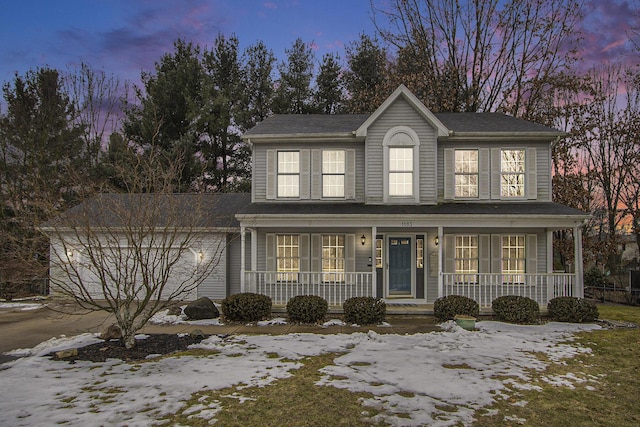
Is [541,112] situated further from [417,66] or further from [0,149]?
[0,149]

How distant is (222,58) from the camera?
93.2 ft

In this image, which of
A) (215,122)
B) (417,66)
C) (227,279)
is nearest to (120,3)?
(215,122)

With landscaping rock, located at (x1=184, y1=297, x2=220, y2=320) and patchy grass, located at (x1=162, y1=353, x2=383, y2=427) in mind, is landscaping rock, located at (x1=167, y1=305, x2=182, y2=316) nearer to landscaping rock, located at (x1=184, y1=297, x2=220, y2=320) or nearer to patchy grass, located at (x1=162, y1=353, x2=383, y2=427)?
landscaping rock, located at (x1=184, y1=297, x2=220, y2=320)

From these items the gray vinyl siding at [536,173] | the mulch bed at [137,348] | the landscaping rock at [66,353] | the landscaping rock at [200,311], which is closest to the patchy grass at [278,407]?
the mulch bed at [137,348]

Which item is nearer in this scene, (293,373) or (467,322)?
(293,373)

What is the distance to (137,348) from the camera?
847 cm

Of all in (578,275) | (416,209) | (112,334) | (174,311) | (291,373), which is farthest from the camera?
(416,209)

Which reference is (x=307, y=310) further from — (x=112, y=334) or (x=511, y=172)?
(x=511, y=172)

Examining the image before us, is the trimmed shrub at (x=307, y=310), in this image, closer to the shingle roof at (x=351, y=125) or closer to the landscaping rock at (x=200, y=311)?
the landscaping rock at (x=200, y=311)

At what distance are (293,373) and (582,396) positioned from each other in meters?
4.36

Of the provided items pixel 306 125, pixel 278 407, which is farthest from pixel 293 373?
pixel 306 125

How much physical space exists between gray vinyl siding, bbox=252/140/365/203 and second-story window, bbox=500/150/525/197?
466cm

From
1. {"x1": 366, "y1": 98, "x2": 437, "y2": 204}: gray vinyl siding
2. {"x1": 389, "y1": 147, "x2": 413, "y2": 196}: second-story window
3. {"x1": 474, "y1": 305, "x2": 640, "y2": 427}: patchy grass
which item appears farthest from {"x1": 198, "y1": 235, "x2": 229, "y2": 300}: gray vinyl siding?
{"x1": 474, "y1": 305, "x2": 640, "y2": 427}: patchy grass

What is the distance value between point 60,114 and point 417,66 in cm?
2143
